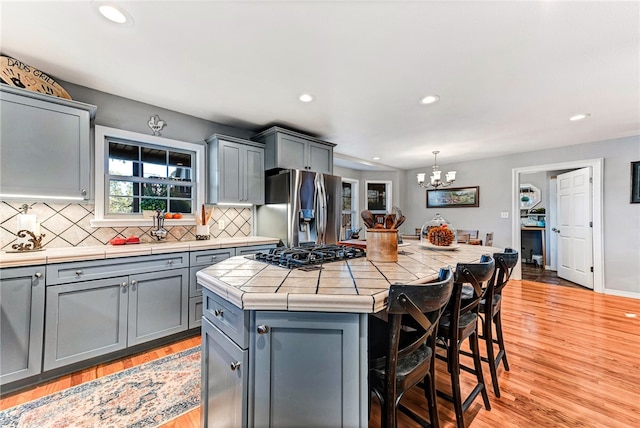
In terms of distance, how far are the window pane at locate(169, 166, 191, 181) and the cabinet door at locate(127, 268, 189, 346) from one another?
1207 millimetres

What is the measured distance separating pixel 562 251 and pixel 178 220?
6.64 m

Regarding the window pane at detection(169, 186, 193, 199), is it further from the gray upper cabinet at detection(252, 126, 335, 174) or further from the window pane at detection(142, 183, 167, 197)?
the gray upper cabinet at detection(252, 126, 335, 174)

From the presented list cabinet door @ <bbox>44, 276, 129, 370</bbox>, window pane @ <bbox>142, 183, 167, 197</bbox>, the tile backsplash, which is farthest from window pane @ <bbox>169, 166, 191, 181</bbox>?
cabinet door @ <bbox>44, 276, 129, 370</bbox>

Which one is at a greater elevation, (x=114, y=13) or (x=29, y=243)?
(x=114, y=13)

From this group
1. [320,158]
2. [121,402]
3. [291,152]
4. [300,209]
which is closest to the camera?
[121,402]

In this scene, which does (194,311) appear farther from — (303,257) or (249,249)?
(303,257)

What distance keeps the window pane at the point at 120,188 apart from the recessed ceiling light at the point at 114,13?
1588 millimetres

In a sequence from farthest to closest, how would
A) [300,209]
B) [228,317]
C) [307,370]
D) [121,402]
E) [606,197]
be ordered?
[606,197]
[300,209]
[121,402]
[228,317]
[307,370]

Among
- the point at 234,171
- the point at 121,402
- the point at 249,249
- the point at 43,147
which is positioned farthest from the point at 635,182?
the point at 43,147

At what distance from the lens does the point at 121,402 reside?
1.68 metres

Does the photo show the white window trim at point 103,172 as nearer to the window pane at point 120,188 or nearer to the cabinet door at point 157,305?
the window pane at point 120,188

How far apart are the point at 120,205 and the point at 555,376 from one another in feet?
13.5

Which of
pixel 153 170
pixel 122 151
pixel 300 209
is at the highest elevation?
pixel 122 151

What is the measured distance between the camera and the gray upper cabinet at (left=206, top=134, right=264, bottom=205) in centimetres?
306
